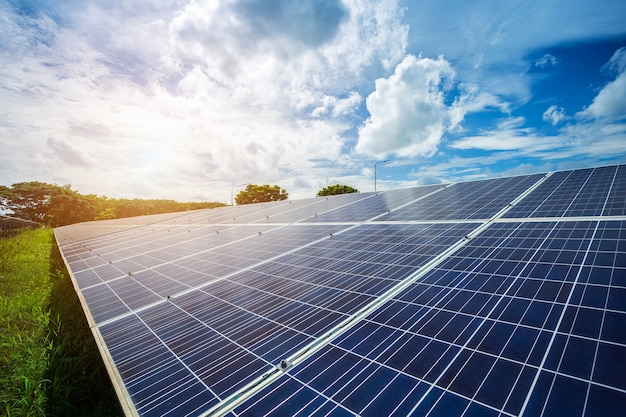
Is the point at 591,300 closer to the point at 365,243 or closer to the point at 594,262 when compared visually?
the point at 594,262

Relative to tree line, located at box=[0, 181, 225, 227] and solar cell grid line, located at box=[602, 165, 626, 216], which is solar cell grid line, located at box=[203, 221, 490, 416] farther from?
tree line, located at box=[0, 181, 225, 227]

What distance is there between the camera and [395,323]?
403 centimetres

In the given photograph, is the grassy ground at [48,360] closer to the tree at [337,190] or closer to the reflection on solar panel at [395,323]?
the reflection on solar panel at [395,323]

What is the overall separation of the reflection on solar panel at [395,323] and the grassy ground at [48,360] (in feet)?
5.21

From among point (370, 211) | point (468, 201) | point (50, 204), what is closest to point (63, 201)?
point (50, 204)

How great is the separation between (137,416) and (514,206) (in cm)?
1016

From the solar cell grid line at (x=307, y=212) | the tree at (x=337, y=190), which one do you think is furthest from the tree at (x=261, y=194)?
the solar cell grid line at (x=307, y=212)

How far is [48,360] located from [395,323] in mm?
8485

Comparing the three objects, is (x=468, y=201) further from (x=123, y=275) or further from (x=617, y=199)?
(x=123, y=275)

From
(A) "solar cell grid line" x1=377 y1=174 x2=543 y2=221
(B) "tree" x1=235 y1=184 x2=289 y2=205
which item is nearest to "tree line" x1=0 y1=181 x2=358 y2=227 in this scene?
(B) "tree" x1=235 y1=184 x2=289 y2=205

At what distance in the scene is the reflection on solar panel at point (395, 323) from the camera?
281 cm

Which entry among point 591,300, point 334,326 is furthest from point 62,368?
point 591,300

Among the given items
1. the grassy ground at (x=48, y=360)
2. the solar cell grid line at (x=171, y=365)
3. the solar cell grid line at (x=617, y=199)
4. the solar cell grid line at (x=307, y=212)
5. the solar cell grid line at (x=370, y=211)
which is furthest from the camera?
the solar cell grid line at (x=307, y=212)

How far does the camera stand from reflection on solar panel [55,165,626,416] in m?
2.81
